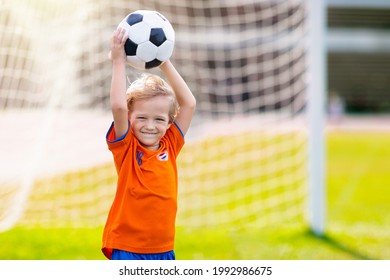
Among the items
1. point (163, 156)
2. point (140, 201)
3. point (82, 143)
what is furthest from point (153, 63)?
point (82, 143)

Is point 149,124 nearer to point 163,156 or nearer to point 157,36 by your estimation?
point 163,156

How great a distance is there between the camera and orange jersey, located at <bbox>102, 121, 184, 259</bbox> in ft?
7.55

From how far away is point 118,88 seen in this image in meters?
2.27

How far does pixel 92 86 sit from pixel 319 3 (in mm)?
2730

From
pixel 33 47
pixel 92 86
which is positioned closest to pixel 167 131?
pixel 33 47

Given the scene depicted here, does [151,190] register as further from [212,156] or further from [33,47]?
[212,156]

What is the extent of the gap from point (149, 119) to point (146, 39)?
29 cm

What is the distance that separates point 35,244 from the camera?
14.2 ft

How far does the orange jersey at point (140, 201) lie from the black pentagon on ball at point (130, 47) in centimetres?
28

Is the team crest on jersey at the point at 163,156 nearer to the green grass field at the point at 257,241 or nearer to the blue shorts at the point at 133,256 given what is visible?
the blue shorts at the point at 133,256

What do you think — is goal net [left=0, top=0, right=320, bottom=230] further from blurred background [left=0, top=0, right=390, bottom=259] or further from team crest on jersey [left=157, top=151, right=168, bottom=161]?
team crest on jersey [left=157, top=151, right=168, bottom=161]

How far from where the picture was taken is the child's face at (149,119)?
2.35 m

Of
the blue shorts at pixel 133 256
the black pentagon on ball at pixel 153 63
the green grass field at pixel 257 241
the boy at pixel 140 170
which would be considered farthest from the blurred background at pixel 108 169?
the blue shorts at pixel 133 256
